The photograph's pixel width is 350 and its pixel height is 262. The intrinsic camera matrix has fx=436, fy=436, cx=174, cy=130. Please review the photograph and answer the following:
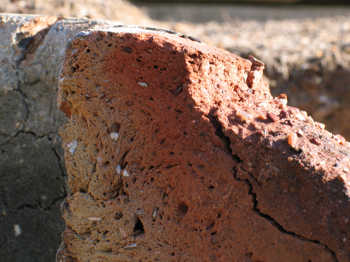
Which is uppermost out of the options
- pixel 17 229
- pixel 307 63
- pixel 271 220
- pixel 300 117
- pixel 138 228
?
pixel 300 117

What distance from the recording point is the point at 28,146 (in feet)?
4.94

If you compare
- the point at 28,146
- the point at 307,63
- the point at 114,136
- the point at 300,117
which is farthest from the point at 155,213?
the point at 307,63

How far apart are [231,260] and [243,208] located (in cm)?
13

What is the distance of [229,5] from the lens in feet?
21.2

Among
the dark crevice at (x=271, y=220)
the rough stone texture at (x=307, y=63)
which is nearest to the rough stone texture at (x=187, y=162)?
the dark crevice at (x=271, y=220)

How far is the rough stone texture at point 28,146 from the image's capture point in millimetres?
1490

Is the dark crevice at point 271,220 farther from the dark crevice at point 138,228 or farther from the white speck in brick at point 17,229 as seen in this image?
the white speck in brick at point 17,229

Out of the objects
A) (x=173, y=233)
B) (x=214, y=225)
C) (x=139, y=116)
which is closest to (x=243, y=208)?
(x=214, y=225)

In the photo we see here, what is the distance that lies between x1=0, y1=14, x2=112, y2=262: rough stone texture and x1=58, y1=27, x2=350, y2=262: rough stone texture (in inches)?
11.7

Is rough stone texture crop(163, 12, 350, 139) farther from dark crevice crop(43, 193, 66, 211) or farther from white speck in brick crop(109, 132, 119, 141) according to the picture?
white speck in brick crop(109, 132, 119, 141)

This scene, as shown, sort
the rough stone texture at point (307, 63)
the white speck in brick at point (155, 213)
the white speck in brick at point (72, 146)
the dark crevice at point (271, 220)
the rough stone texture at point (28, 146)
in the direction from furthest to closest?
the rough stone texture at point (307, 63)
the rough stone texture at point (28, 146)
the white speck in brick at point (72, 146)
the white speck in brick at point (155, 213)
the dark crevice at point (271, 220)

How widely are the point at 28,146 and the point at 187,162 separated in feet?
2.24

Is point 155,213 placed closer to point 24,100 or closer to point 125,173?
point 125,173

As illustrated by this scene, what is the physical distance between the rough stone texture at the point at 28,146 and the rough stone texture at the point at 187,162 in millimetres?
296
